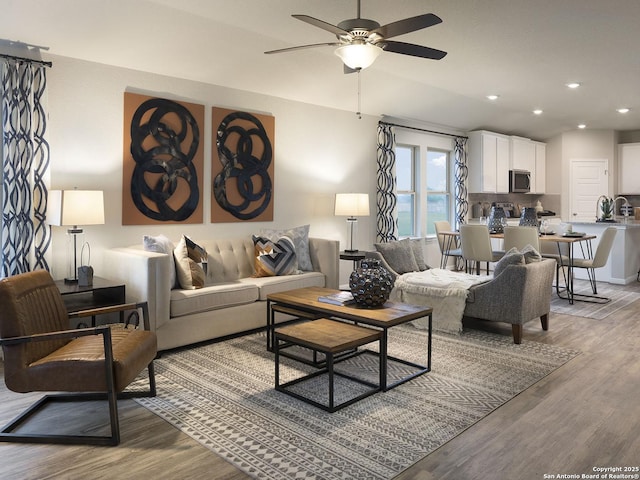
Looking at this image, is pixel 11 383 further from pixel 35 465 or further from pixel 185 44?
pixel 185 44

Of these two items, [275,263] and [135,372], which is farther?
[275,263]

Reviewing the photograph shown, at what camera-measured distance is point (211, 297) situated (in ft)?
14.3

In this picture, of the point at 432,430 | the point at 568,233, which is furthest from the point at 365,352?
the point at 568,233

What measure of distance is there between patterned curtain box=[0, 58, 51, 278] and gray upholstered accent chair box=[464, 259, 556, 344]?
12.3ft

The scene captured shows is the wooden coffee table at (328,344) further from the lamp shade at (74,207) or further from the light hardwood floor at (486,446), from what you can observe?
the lamp shade at (74,207)

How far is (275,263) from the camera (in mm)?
5105

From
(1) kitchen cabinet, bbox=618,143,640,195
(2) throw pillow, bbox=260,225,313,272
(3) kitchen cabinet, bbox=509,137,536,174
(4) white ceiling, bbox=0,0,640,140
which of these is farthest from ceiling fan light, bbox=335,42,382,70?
(1) kitchen cabinet, bbox=618,143,640,195

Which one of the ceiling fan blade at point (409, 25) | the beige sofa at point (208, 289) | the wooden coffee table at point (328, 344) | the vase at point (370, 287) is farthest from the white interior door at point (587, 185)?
the ceiling fan blade at point (409, 25)

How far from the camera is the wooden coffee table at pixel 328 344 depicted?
3.01 meters

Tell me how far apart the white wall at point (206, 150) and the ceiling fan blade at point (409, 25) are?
2.65 m

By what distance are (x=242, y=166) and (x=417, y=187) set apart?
11.7ft

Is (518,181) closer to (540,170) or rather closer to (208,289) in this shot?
(540,170)

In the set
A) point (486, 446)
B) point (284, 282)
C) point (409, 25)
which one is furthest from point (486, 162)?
point (486, 446)

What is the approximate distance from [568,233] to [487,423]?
4.46 m
